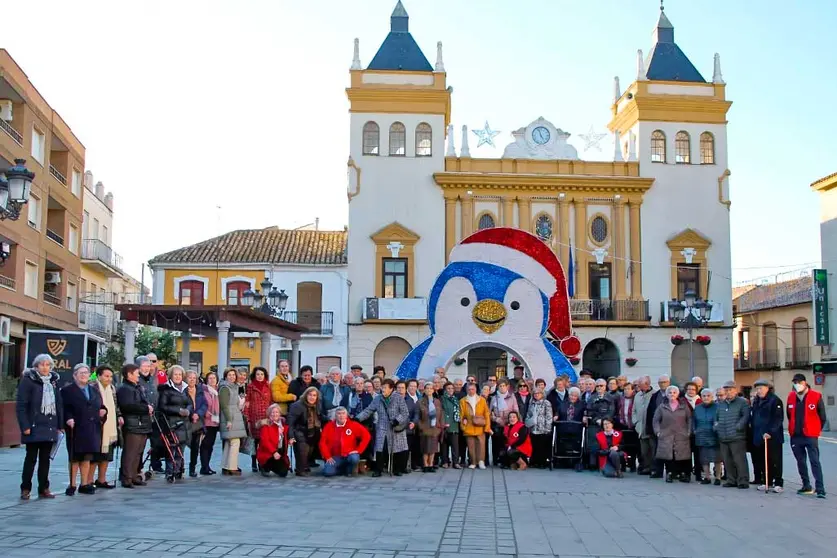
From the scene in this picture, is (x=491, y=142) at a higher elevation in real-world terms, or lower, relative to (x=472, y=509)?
higher

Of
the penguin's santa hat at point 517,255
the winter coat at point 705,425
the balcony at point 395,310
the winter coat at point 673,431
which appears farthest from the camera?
the balcony at point 395,310

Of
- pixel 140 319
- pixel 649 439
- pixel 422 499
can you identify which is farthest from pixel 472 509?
pixel 140 319

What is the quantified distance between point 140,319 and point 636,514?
42.9ft

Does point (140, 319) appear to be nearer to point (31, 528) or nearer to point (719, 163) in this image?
point (31, 528)

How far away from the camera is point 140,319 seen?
67.8 feet

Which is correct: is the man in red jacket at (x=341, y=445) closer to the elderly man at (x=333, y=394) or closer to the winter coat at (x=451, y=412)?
the elderly man at (x=333, y=394)

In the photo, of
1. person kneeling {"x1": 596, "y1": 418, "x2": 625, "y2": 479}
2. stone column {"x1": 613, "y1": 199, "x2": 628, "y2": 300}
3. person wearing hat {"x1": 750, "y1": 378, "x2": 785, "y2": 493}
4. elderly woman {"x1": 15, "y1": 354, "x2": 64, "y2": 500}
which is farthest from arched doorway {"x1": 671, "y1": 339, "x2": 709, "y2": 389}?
elderly woman {"x1": 15, "y1": 354, "x2": 64, "y2": 500}

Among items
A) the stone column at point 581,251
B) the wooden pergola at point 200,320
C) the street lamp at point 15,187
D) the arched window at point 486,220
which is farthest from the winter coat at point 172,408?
the stone column at point 581,251

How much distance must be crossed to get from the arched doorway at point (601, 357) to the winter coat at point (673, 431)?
67.0 feet

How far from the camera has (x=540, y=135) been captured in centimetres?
3694

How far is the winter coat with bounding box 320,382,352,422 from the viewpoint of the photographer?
50.8 feet

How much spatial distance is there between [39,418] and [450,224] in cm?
2534

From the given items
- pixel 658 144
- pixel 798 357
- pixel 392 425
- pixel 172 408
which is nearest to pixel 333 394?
pixel 392 425

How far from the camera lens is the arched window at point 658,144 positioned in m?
37.0
